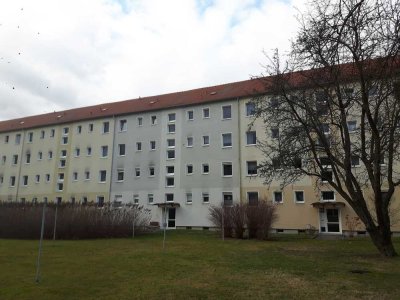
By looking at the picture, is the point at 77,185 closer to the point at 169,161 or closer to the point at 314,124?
the point at 169,161

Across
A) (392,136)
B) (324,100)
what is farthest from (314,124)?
(392,136)

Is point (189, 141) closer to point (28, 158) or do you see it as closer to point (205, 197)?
point (205, 197)

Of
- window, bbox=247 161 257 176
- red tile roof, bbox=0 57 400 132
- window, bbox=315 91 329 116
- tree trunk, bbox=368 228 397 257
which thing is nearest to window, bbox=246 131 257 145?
window, bbox=247 161 257 176

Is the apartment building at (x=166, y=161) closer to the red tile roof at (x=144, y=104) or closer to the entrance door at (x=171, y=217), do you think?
the entrance door at (x=171, y=217)

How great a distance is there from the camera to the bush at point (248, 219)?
27.0 metres

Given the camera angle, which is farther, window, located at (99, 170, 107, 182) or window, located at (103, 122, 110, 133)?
window, located at (103, 122, 110, 133)

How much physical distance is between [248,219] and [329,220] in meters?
12.0

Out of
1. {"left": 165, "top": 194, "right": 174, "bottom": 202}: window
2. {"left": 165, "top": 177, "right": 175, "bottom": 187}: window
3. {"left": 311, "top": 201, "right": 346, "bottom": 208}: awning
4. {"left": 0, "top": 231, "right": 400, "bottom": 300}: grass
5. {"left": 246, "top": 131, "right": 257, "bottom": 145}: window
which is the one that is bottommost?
{"left": 0, "top": 231, "right": 400, "bottom": 300}: grass

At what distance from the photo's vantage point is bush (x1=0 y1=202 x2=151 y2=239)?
28047 mm

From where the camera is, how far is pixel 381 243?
54.5 feet

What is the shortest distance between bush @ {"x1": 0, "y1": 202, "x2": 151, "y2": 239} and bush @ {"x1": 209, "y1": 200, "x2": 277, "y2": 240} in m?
7.74

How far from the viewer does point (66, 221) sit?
28234 mm

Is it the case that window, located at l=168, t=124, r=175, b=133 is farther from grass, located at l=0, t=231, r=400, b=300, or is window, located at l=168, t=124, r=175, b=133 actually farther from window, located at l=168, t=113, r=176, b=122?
grass, located at l=0, t=231, r=400, b=300

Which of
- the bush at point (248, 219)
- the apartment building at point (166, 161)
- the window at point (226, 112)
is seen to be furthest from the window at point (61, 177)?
the bush at point (248, 219)
